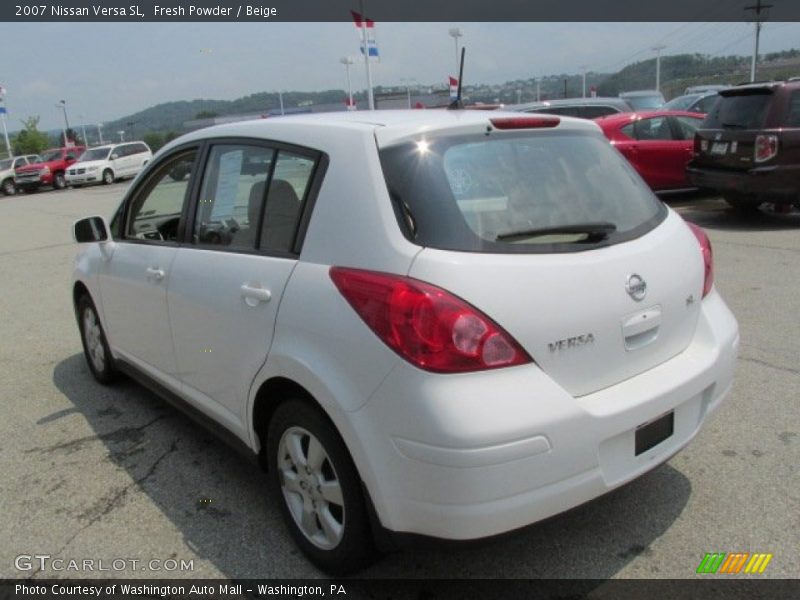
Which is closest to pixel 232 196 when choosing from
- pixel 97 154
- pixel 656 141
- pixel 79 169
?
pixel 656 141

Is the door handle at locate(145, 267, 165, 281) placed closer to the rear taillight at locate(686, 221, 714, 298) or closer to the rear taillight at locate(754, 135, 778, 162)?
the rear taillight at locate(686, 221, 714, 298)

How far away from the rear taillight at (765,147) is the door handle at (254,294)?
798 centimetres

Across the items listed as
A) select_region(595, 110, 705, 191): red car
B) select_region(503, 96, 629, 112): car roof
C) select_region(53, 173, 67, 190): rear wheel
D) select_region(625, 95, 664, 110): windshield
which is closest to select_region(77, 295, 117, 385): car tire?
select_region(595, 110, 705, 191): red car

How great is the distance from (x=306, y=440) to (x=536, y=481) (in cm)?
91

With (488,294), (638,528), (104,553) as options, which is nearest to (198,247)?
(104,553)

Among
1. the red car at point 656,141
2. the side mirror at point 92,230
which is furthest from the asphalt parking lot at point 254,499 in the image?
the red car at point 656,141

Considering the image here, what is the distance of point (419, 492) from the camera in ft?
6.89

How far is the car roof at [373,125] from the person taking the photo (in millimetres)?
2480

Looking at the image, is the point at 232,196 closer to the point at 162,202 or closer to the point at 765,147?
the point at 162,202

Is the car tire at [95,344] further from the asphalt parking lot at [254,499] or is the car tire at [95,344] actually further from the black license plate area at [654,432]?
the black license plate area at [654,432]

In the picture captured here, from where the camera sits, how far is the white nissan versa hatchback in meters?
2.08

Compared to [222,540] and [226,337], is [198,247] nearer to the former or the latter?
[226,337]

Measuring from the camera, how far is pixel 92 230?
13.5ft
